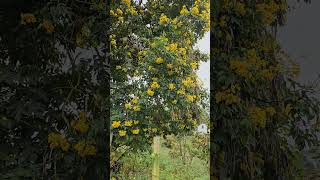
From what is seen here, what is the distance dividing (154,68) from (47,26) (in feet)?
1.49

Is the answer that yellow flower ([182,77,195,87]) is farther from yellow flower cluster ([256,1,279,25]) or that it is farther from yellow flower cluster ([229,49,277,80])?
yellow flower cluster ([256,1,279,25])

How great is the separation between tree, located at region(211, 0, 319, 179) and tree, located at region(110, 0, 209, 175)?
11cm

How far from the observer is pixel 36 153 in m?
1.74

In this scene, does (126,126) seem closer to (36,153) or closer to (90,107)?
(90,107)

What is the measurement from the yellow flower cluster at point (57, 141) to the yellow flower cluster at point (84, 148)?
0.04 m

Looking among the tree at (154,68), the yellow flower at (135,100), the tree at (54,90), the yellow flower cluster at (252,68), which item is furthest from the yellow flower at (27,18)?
the yellow flower cluster at (252,68)

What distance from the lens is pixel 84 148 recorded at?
1.79 metres

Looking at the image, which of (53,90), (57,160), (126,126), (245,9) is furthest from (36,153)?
(245,9)

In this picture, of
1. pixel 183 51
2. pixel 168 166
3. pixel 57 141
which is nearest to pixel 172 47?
pixel 183 51

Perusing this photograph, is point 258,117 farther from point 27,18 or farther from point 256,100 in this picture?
point 27,18

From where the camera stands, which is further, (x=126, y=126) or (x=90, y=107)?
(x=126, y=126)

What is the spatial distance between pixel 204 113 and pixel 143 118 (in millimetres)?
237

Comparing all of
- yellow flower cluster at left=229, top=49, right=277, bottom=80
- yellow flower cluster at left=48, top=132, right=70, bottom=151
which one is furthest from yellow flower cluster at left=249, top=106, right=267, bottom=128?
yellow flower cluster at left=48, top=132, right=70, bottom=151

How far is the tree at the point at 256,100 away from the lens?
1.92 meters
